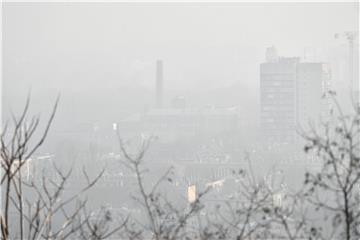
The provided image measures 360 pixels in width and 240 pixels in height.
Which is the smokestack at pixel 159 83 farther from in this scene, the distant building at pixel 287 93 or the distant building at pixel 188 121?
the distant building at pixel 287 93

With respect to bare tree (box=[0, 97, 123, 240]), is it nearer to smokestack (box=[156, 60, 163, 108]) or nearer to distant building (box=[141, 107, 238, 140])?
distant building (box=[141, 107, 238, 140])

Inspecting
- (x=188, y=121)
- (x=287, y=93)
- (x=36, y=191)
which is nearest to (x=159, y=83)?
(x=188, y=121)

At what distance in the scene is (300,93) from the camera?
555 inches

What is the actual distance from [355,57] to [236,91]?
2569 millimetres

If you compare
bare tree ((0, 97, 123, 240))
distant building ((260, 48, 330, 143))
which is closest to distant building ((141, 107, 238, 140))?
distant building ((260, 48, 330, 143))

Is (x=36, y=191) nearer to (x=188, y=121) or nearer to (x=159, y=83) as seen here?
(x=188, y=121)

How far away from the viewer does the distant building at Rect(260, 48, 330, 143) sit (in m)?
13.5

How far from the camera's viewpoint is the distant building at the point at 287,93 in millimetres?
13518

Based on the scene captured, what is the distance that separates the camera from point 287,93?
1448 cm

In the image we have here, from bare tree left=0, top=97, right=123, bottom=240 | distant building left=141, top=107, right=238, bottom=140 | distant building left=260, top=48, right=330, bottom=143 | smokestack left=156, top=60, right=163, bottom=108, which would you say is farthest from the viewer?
smokestack left=156, top=60, right=163, bottom=108

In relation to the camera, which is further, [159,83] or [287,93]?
[159,83]

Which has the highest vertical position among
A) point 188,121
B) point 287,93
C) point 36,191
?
point 287,93

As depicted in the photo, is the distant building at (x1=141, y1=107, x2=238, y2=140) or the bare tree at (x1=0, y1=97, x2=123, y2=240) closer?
the bare tree at (x1=0, y1=97, x2=123, y2=240)

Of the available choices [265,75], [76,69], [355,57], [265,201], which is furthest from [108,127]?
[265,201]
